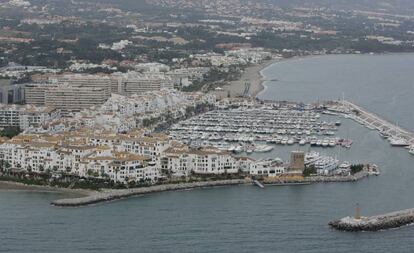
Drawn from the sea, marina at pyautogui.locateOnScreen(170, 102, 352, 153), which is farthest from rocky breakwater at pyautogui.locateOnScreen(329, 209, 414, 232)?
marina at pyautogui.locateOnScreen(170, 102, 352, 153)

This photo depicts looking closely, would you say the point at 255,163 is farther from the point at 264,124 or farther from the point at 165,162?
the point at 264,124

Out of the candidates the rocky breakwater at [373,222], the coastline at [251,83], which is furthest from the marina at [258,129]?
the rocky breakwater at [373,222]

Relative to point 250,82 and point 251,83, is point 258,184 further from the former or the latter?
point 250,82

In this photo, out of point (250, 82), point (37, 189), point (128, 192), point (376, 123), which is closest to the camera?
point (128, 192)

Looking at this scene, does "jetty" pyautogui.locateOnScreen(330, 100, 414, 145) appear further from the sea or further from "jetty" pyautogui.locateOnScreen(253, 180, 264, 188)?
"jetty" pyautogui.locateOnScreen(253, 180, 264, 188)

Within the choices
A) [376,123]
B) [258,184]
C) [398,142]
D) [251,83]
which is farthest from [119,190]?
[251,83]

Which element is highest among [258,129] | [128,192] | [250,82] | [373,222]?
[373,222]
